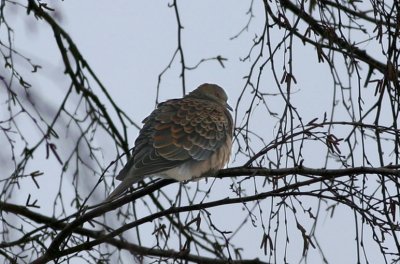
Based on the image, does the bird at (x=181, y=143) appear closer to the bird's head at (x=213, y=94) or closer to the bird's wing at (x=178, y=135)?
the bird's wing at (x=178, y=135)

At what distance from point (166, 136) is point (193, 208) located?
1824 mm

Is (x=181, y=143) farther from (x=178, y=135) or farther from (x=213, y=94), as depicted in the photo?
(x=213, y=94)

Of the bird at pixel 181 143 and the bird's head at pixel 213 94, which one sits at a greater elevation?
the bird's head at pixel 213 94

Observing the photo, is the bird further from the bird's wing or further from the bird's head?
the bird's head

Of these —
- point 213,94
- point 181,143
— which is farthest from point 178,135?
point 213,94

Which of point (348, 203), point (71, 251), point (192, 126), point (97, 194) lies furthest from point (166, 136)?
point (97, 194)

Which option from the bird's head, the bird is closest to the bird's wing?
the bird

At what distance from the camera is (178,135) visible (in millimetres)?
5957

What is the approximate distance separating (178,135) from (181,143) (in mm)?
85

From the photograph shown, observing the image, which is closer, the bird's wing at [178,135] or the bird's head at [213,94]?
the bird's wing at [178,135]

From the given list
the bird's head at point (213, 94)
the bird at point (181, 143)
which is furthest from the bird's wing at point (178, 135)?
the bird's head at point (213, 94)

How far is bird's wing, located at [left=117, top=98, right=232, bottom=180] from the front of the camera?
18.0 ft

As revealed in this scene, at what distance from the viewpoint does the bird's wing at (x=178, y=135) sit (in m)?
5.48

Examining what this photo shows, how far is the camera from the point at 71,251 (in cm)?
421
